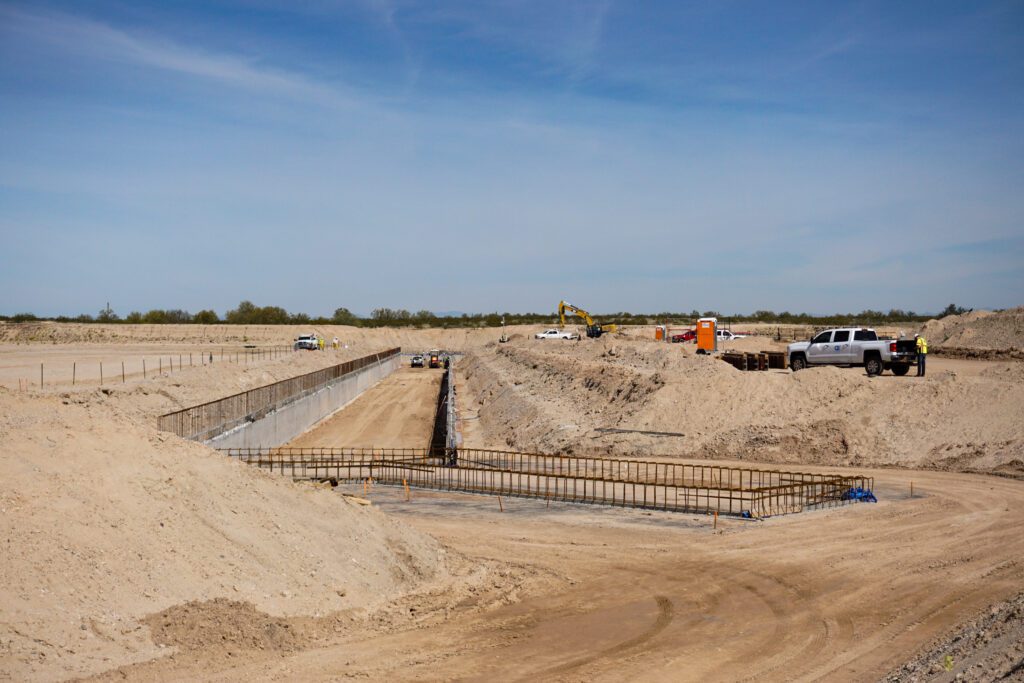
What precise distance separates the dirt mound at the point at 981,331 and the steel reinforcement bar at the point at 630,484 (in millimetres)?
37605

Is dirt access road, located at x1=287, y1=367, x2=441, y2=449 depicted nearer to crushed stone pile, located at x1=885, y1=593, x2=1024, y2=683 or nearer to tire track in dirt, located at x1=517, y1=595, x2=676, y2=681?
tire track in dirt, located at x1=517, y1=595, x2=676, y2=681

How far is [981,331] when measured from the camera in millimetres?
58781

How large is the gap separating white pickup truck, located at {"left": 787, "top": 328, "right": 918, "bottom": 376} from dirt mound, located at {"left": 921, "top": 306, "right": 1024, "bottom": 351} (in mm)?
21587

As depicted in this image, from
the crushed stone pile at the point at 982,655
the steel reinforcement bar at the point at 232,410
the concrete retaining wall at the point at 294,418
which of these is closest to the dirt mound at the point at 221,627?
the crushed stone pile at the point at 982,655

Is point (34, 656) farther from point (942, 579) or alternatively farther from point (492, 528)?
point (942, 579)

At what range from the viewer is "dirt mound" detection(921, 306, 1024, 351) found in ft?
182

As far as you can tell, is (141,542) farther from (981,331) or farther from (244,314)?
(244,314)

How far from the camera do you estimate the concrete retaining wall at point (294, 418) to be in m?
30.6

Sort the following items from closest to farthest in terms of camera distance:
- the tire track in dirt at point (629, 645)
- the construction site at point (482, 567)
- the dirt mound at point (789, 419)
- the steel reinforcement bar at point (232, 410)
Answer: the construction site at point (482, 567)
the tire track in dirt at point (629, 645)
the steel reinforcement bar at point (232, 410)
the dirt mound at point (789, 419)

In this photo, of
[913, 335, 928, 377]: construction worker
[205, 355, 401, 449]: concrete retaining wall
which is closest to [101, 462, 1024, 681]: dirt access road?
[205, 355, 401, 449]: concrete retaining wall

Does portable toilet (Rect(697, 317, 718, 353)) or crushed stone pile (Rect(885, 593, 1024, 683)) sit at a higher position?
portable toilet (Rect(697, 317, 718, 353))

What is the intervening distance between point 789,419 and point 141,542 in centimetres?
2502

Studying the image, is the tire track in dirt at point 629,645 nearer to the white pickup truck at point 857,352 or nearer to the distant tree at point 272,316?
the white pickup truck at point 857,352

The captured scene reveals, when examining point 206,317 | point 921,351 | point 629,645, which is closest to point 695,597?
point 629,645
